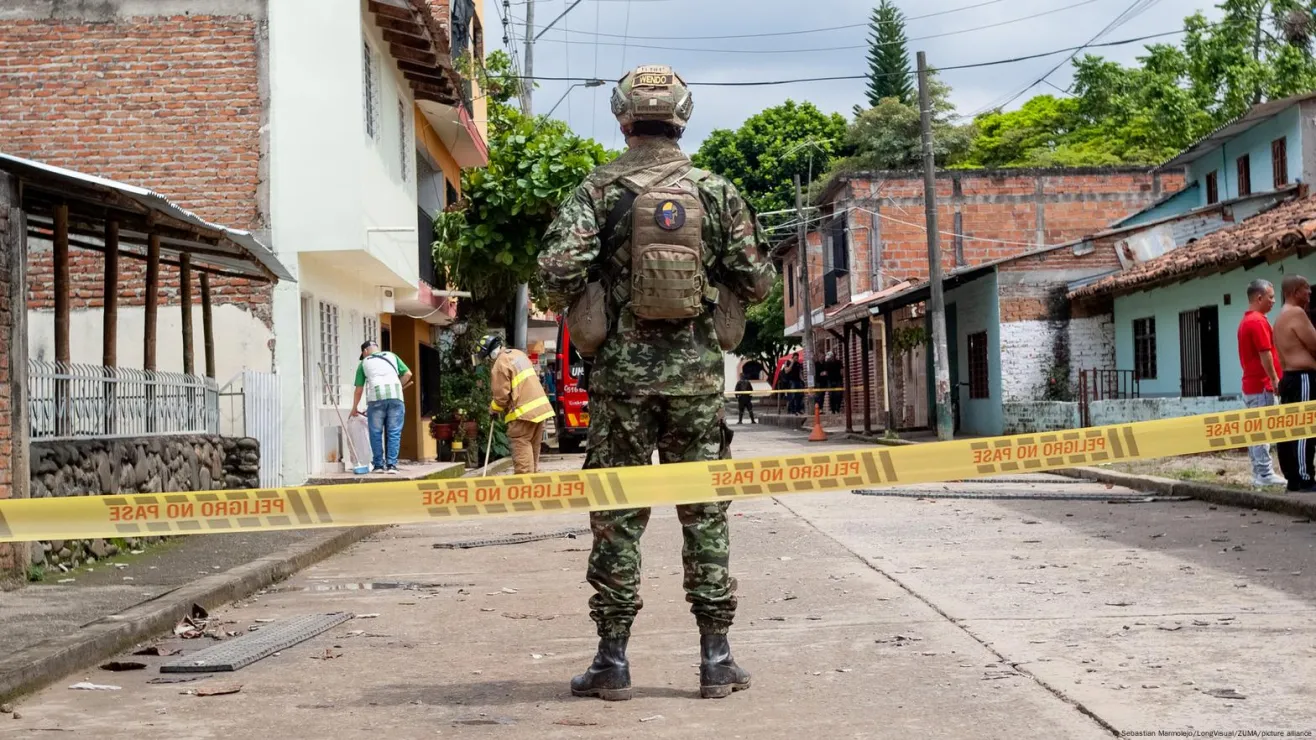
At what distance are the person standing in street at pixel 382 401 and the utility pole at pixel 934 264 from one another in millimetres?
11138

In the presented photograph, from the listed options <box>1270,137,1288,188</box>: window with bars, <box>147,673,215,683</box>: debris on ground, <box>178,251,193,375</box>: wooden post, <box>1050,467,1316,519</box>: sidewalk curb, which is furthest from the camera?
<box>1270,137,1288,188</box>: window with bars

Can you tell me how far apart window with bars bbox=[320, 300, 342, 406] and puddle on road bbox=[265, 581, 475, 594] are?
33.0 feet

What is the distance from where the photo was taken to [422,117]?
82.0 feet

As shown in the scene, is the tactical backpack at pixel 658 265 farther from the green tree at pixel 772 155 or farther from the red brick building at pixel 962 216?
the green tree at pixel 772 155

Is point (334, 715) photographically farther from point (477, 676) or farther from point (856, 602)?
point (856, 602)

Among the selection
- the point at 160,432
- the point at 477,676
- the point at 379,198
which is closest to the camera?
the point at 477,676

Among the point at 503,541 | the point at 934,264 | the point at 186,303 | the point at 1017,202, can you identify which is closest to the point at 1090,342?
the point at 934,264

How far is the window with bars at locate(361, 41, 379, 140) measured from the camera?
18484 millimetres

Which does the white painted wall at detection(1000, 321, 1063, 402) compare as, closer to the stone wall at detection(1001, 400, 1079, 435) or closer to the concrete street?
the stone wall at detection(1001, 400, 1079, 435)

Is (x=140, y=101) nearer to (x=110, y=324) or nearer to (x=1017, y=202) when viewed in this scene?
(x=110, y=324)

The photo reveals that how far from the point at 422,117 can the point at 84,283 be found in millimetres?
9132

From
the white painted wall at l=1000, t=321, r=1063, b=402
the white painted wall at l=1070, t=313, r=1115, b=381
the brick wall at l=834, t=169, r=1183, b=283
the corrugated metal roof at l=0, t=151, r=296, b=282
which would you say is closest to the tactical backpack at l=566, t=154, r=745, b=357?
the corrugated metal roof at l=0, t=151, r=296, b=282

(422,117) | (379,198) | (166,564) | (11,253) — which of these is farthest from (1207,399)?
(11,253)

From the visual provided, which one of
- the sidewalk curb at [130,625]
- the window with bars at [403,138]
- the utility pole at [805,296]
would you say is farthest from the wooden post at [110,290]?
the utility pole at [805,296]
